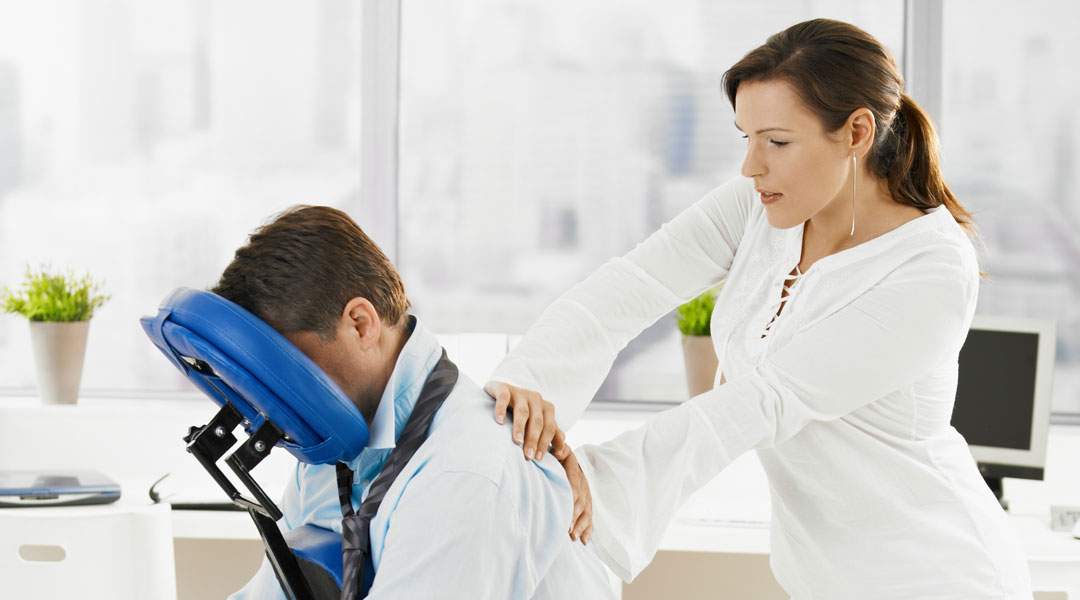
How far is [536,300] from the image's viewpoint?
335 cm

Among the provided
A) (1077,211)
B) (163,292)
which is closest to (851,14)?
(1077,211)

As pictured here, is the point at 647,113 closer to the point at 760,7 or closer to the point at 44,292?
the point at 760,7

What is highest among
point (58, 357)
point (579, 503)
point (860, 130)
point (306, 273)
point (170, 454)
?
point (860, 130)

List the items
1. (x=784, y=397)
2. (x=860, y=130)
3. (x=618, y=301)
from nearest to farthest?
(x=784, y=397)
(x=860, y=130)
(x=618, y=301)

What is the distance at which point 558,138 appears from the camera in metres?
3.31

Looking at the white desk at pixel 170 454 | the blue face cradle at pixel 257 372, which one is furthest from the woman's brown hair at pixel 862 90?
the white desk at pixel 170 454

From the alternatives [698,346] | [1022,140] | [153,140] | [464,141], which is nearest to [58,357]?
[153,140]

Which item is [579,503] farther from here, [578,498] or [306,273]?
[306,273]

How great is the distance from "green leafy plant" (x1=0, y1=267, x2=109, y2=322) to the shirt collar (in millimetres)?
2179

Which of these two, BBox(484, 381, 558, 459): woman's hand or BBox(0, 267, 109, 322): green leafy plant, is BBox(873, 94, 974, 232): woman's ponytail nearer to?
BBox(484, 381, 558, 459): woman's hand

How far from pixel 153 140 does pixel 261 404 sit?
255 cm

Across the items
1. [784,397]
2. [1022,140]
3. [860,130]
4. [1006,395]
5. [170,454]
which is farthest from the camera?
[1022,140]

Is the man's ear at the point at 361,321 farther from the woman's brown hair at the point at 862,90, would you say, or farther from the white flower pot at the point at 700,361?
the white flower pot at the point at 700,361

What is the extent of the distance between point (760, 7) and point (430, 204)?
1.06 metres
